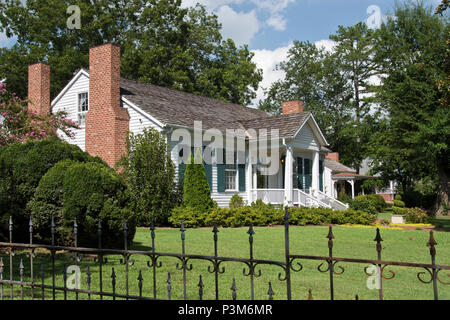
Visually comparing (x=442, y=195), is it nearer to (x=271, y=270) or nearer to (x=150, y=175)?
(x=150, y=175)

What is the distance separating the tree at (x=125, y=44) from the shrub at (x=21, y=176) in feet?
88.0

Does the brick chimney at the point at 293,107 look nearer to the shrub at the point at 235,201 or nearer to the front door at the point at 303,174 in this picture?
the front door at the point at 303,174

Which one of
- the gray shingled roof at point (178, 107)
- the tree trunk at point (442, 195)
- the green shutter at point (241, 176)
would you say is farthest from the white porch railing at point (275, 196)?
the tree trunk at point (442, 195)

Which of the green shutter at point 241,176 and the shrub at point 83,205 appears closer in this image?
the shrub at point 83,205

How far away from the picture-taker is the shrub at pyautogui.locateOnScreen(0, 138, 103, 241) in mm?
9055

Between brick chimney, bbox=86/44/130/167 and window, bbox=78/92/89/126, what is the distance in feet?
3.56

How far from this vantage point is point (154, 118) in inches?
734

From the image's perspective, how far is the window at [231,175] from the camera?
21.6 metres

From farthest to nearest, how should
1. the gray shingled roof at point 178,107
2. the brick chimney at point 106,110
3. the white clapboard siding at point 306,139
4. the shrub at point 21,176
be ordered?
the white clapboard siding at point 306,139 → the gray shingled roof at point 178,107 → the brick chimney at point 106,110 → the shrub at point 21,176

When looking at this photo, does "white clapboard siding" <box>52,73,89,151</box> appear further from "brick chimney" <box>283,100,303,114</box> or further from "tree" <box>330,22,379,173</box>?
"tree" <box>330,22,379,173</box>

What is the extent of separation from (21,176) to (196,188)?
9.36 metres

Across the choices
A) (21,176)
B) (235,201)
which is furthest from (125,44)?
(21,176)

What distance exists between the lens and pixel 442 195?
90.0 feet
